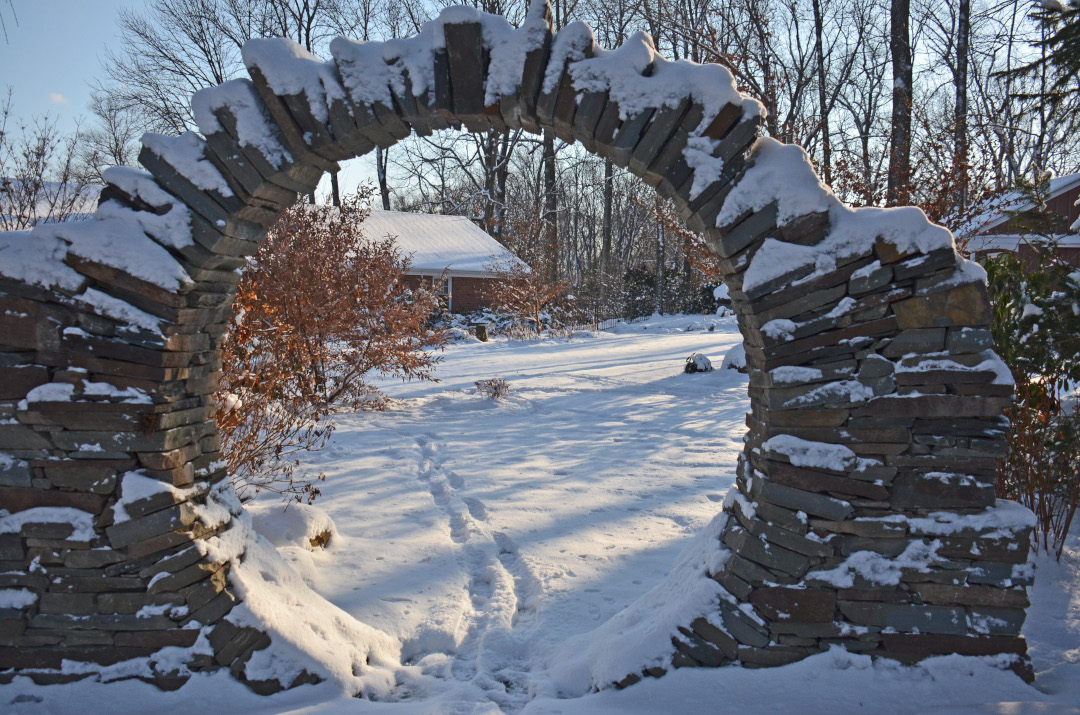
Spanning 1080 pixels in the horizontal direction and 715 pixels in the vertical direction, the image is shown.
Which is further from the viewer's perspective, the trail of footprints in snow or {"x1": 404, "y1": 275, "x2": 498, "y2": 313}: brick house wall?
{"x1": 404, "y1": 275, "x2": 498, "y2": 313}: brick house wall

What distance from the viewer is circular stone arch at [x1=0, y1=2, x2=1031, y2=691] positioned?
2.76 meters

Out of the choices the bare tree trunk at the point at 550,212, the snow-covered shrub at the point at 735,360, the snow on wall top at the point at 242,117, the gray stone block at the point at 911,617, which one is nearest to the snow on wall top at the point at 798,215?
the gray stone block at the point at 911,617

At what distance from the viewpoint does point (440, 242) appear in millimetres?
24297

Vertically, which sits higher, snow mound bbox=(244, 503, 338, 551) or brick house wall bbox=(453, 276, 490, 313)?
brick house wall bbox=(453, 276, 490, 313)

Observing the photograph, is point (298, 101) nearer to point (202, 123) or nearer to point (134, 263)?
point (202, 123)

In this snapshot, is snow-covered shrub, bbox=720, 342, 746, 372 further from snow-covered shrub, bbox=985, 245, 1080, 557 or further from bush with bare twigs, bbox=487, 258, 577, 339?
bush with bare twigs, bbox=487, 258, 577, 339

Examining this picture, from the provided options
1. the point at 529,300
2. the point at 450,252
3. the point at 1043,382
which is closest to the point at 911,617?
the point at 1043,382

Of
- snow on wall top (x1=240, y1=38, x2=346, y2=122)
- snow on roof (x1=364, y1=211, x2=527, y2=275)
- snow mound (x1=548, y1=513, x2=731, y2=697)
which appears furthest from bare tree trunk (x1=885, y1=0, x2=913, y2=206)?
snow on roof (x1=364, y1=211, x2=527, y2=275)

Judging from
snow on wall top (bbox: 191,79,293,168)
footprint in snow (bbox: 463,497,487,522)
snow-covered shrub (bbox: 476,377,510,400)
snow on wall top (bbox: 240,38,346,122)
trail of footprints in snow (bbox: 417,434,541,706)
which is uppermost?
snow on wall top (bbox: 240,38,346,122)

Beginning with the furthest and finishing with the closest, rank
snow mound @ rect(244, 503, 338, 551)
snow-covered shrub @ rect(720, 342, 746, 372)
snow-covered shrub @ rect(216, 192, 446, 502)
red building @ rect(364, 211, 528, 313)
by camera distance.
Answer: red building @ rect(364, 211, 528, 313)
snow-covered shrub @ rect(720, 342, 746, 372)
snow-covered shrub @ rect(216, 192, 446, 502)
snow mound @ rect(244, 503, 338, 551)

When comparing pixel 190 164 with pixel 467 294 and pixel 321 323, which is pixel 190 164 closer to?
pixel 321 323

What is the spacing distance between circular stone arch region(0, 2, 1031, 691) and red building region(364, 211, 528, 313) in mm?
17762

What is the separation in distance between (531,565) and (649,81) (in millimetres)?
3241

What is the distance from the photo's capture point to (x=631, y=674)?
294cm
